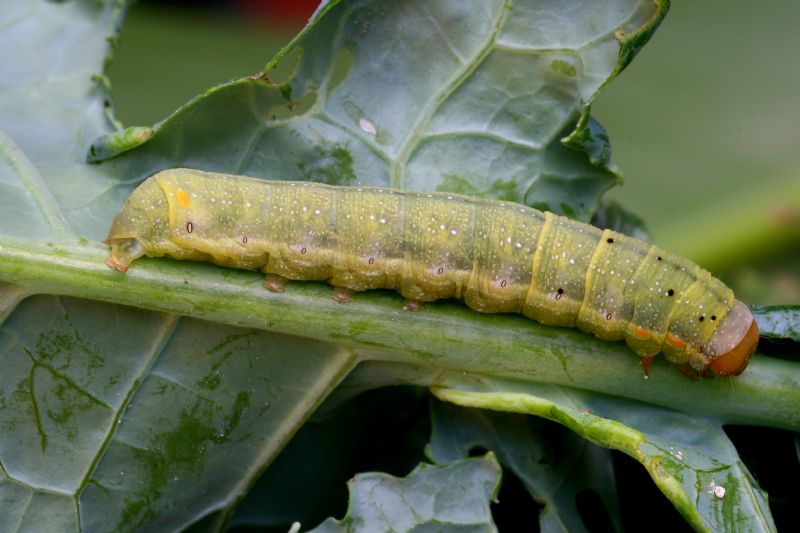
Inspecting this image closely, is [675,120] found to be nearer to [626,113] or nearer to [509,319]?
[626,113]

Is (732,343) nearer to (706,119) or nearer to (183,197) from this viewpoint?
(183,197)

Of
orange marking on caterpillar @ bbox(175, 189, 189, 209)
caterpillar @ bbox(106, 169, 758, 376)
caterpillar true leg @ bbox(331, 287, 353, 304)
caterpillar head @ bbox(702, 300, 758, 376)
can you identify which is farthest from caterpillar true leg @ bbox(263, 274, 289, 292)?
caterpillar head @ bbox(702, 300, 758, 376)

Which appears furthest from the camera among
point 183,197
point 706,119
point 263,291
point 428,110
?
point 706,119

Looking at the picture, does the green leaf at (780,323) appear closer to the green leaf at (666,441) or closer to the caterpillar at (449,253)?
the caterpillar at (449,253)

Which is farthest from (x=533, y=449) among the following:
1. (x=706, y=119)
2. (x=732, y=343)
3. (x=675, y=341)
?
(x=706, y=119)

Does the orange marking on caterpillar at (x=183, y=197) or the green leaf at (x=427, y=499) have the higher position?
the orange marking on caterpillar at (x=183, y=197)

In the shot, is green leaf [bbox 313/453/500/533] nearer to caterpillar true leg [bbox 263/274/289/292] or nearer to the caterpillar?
the caterpillar

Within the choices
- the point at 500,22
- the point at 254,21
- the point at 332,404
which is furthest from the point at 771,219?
the point at 254,21

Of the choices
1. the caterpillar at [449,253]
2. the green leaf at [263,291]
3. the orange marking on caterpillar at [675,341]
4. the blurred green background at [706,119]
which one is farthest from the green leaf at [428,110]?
the blurred green background at [706,119]

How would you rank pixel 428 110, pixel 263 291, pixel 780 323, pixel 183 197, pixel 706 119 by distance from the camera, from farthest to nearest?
pixel 706 119
pixel 428 110
pixel 780 323
pixel 263 291
pixel 183 197
